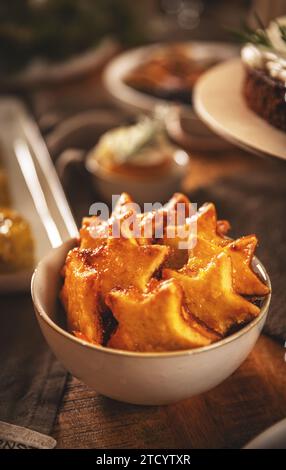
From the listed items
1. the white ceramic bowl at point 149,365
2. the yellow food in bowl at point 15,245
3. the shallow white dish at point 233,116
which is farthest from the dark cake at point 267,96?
the yellow food in bowl at point 15,245

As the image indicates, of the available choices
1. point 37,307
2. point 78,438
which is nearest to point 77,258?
point 37,307

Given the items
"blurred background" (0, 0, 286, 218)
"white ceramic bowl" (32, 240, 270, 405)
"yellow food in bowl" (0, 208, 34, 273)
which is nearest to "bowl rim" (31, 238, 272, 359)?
"white ceramic bowl" (32, 240, 270, 405)

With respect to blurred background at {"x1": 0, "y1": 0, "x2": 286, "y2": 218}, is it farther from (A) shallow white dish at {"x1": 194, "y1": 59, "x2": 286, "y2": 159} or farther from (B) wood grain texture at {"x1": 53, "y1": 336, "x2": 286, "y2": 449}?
(B) wood grain texture at {"x1": 53, "y1": 336, "x2": 286, "y2": 449}

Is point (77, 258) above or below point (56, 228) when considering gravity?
above

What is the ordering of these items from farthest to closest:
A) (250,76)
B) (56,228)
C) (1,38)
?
(1,38)
(56,228)
(250,76)

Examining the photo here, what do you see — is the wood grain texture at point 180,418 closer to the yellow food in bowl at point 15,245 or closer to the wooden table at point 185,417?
the wooden table at point 185,417
